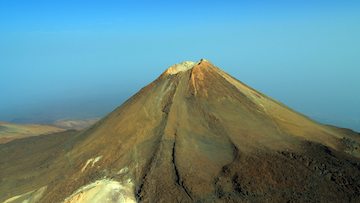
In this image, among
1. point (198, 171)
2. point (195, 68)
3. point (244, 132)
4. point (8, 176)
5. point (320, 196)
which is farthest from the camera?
point (195, 68)

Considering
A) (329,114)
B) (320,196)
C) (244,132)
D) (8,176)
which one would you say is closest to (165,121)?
(244,132)

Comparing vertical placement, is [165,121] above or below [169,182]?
above

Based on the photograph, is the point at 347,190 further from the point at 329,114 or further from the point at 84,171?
the point at 329,114

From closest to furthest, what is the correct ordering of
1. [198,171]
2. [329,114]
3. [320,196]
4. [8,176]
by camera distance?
[320,196]
[198,171]
[8,176]
[329,114]

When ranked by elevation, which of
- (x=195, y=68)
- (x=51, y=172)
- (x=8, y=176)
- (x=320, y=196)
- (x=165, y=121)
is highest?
(x=195, y=68)

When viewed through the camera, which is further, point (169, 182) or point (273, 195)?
point (169, 182)

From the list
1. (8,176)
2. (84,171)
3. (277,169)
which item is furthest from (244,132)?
(8,176)
